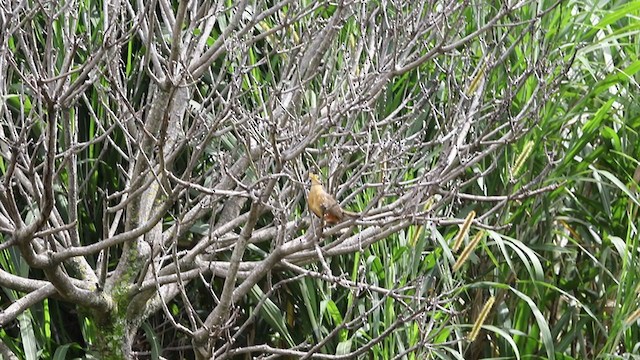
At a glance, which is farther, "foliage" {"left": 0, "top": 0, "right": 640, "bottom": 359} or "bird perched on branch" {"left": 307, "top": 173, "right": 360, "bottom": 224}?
"foliage" {"left": 0, "top": 0, "right": 640, "bottom": 359}

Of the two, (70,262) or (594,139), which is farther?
(594,139)

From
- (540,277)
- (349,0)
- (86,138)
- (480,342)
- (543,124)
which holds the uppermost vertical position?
(349,0)

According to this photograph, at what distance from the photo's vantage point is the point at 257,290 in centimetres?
312

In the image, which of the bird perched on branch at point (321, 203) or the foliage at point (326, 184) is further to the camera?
the foliage at point (326, 184)

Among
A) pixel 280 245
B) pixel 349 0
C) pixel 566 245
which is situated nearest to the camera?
pixel 280 245

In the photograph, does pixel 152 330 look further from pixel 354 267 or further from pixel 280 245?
pixel 280 245

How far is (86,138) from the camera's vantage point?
3359mm

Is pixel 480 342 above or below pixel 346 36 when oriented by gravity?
below

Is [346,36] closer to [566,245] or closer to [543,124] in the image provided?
[543,124]

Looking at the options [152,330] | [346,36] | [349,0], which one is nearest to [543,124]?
[346,36]

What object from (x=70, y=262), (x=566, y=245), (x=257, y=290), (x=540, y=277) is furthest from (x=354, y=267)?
(x=566, y=245)

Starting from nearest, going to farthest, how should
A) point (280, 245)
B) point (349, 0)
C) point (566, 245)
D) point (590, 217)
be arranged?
point (280, 245), point (349, 0), point (590, 217), point (566, 245)

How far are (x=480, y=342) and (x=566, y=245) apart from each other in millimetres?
565

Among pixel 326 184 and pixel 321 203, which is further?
pixel 326 184
